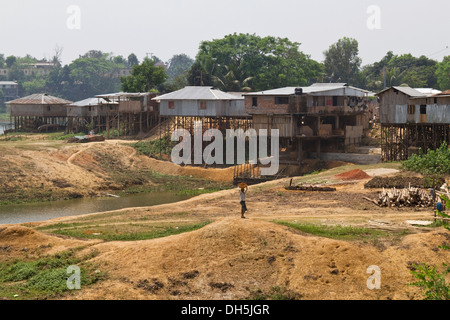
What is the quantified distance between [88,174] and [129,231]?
1090 inches

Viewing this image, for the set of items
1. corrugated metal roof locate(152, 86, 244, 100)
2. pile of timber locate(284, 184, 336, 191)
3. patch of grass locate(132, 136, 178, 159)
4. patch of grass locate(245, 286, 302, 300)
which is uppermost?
corrugated metal roof locate(152, 86, 244, 100)

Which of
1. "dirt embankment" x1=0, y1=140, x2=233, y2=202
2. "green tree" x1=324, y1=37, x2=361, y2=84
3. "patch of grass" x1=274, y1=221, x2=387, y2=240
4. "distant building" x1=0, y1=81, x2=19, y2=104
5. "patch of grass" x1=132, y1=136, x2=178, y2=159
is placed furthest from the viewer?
"distant building" x1=0, y1=81, x2=19, y2=104

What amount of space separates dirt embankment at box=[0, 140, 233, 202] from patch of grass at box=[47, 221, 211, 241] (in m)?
20.0

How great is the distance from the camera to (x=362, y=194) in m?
37.4

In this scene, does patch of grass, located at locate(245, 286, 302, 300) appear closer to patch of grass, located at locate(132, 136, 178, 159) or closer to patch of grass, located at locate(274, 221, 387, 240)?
patch of grass, located at locate(274, 221, 387, 240)

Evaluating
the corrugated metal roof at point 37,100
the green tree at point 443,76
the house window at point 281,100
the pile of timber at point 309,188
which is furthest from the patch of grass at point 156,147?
the green tree at point 443,76

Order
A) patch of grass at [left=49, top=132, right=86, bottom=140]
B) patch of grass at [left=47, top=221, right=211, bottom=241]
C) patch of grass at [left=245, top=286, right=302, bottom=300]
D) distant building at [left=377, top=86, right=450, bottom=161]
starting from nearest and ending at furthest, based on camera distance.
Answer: patch of grass at [left=245, top=286, right=302, bottom=300], patch of grass at [left=47, top=221, right=211, bottom=241], distant building at [left=377, top=86, right=450, bottom=161], patch of grass at [left=49, top=132, right=86, bottom=140]

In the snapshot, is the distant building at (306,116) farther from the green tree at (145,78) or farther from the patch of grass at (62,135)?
the green tree at (145,78)

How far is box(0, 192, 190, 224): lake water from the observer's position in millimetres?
41531

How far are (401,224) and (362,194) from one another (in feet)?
32.7

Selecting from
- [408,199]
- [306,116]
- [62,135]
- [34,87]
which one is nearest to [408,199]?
[408,199]

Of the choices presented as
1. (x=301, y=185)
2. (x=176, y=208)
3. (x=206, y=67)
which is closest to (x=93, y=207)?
(x=176, y=208)

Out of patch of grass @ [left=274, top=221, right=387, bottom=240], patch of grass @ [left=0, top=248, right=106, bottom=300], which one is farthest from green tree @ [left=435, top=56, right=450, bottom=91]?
patch of grass @ [left=0, top=248, right=106, bottom=300]

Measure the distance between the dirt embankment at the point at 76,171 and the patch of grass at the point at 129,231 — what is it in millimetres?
20019
